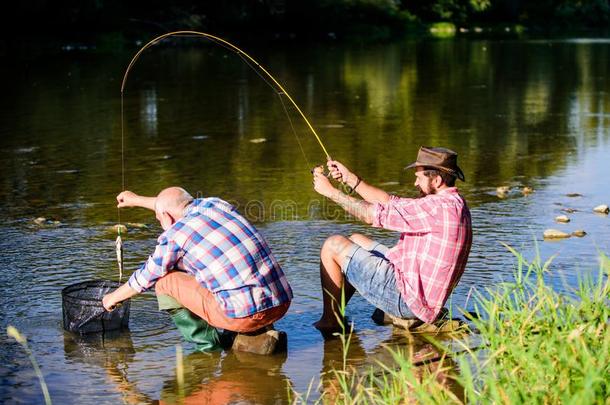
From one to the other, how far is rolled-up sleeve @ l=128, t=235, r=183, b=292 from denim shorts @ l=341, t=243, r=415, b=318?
1.05 meters

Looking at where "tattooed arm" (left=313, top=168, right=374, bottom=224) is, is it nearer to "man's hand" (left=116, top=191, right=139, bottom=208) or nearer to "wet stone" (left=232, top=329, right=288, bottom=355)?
"wet stone" (left=232, top=329, right=288, bottom=355)

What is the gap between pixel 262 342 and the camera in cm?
560

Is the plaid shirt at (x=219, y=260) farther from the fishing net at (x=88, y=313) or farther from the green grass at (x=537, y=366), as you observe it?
the green grass at (x=537, y=366)


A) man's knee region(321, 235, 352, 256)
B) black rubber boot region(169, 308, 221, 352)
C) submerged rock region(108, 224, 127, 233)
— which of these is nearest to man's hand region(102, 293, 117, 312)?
black rubber boot region(169, 308, 221, 352)

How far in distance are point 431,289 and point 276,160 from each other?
601cm

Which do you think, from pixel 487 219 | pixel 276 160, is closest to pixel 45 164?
pixel 276 160

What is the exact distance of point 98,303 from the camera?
19.1 ft

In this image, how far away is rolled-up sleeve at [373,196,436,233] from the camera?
219 inches

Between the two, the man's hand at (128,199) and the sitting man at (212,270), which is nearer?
the sitting man at (212,270)

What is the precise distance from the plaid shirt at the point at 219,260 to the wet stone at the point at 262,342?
0.71 feet

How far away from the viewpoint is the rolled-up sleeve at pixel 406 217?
5.56 metres

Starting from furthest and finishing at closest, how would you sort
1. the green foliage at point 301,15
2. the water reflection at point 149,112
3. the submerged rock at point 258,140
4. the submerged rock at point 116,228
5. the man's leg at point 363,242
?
1. the green foliage at point 301,15
2. the water reflection at point 149,112
3. the submerged rock at point 258,140
4. the submerged rock at point 116,228
5. the man's leg at point 363,242

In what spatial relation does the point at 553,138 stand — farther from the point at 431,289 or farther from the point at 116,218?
the point at 431,289

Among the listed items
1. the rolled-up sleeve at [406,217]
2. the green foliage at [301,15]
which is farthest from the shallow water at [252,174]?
the green foliage at [301,15]
